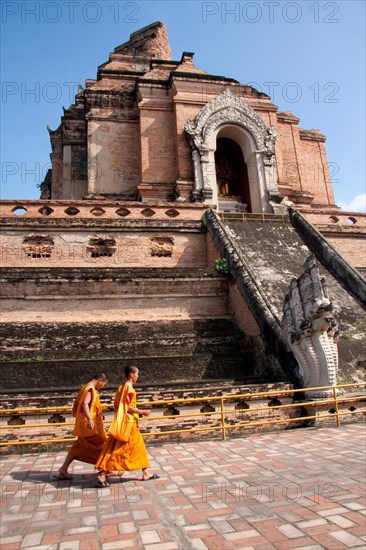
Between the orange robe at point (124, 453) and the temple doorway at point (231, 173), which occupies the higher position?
the temple doorway at point (231, 173)

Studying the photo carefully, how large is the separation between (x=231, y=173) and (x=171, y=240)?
9.74m

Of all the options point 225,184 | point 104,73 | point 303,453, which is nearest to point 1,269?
point 303,453

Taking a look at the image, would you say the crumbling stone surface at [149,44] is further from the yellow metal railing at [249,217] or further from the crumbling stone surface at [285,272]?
the crumbling stone surface at [285,272]

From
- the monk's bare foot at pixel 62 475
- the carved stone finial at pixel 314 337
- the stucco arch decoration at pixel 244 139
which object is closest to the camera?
the monk's bare foot at pixel 62 475

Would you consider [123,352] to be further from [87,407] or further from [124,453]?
[124,453]

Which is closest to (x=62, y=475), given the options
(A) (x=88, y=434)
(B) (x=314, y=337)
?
(A) (x=88, y=434)

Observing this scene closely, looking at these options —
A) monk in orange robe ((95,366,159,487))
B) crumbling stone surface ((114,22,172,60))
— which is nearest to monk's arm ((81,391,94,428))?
monk in orange robe ((95,366,159,487))

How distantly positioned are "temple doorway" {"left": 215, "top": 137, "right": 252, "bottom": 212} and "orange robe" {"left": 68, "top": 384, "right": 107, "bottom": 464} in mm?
17119

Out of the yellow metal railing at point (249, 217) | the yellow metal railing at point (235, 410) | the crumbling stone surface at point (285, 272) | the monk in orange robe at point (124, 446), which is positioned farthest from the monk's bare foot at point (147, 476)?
the yellow metal railing at point (249, 217)

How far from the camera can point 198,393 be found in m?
6.98

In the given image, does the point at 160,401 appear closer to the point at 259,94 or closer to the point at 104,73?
the point at 259,94

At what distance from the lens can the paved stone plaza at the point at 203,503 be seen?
3.23 metres

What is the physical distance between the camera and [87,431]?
4.78 m

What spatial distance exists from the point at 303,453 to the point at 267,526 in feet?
7.74
